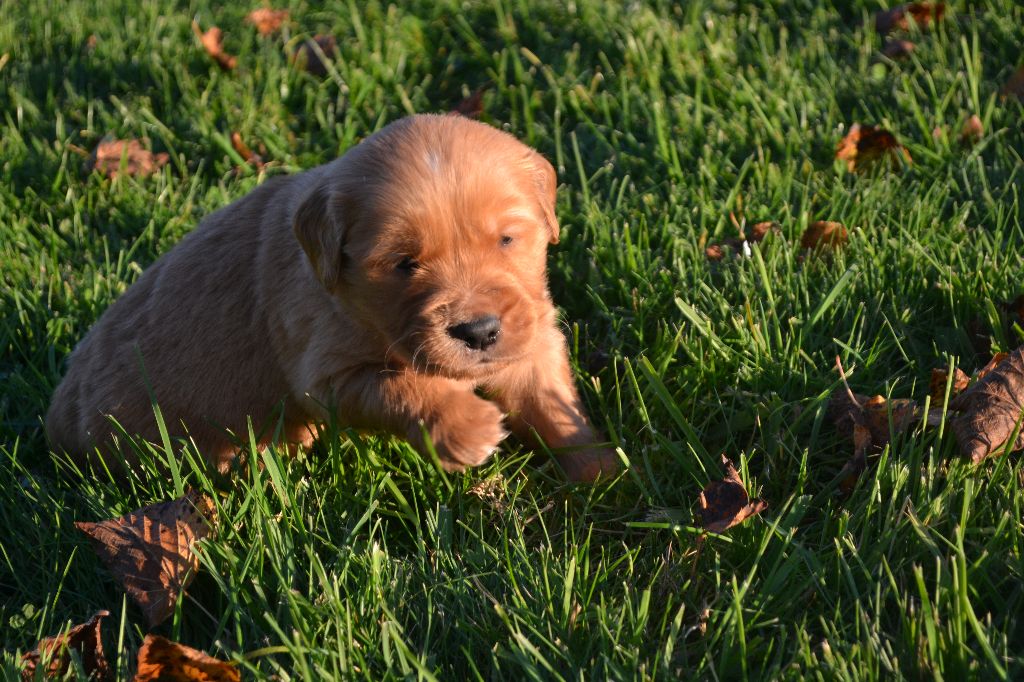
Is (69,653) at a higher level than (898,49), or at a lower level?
lower

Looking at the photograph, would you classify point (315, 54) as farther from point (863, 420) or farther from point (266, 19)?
point (863, 420)

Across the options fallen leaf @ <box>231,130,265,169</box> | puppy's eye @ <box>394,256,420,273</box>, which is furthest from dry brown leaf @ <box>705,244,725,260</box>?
fallen leaf @ <box>231,130,265,169</box>

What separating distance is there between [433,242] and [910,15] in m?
3.08

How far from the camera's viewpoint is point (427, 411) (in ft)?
9.93

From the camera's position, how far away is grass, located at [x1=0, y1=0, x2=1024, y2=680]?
8.09 feet

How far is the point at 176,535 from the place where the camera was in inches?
112

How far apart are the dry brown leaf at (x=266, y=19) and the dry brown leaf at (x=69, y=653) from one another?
3.81m

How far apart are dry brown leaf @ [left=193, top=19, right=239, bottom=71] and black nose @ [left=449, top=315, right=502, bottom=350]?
3.13 m

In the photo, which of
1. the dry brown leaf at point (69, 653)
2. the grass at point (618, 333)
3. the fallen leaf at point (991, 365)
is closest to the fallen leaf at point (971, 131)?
the grass at point (618, 333)

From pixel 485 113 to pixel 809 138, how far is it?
1455 millimetres

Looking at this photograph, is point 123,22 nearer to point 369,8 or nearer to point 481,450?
point 369,8

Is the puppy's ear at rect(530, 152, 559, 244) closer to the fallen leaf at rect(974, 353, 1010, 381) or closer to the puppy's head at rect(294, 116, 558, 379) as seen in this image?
the puppy's head at rect(294, 116, 558, 379)

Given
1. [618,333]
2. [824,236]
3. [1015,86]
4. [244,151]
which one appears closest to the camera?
[618,333]

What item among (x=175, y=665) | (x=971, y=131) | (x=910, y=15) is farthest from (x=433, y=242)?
(x=910, y=15)
